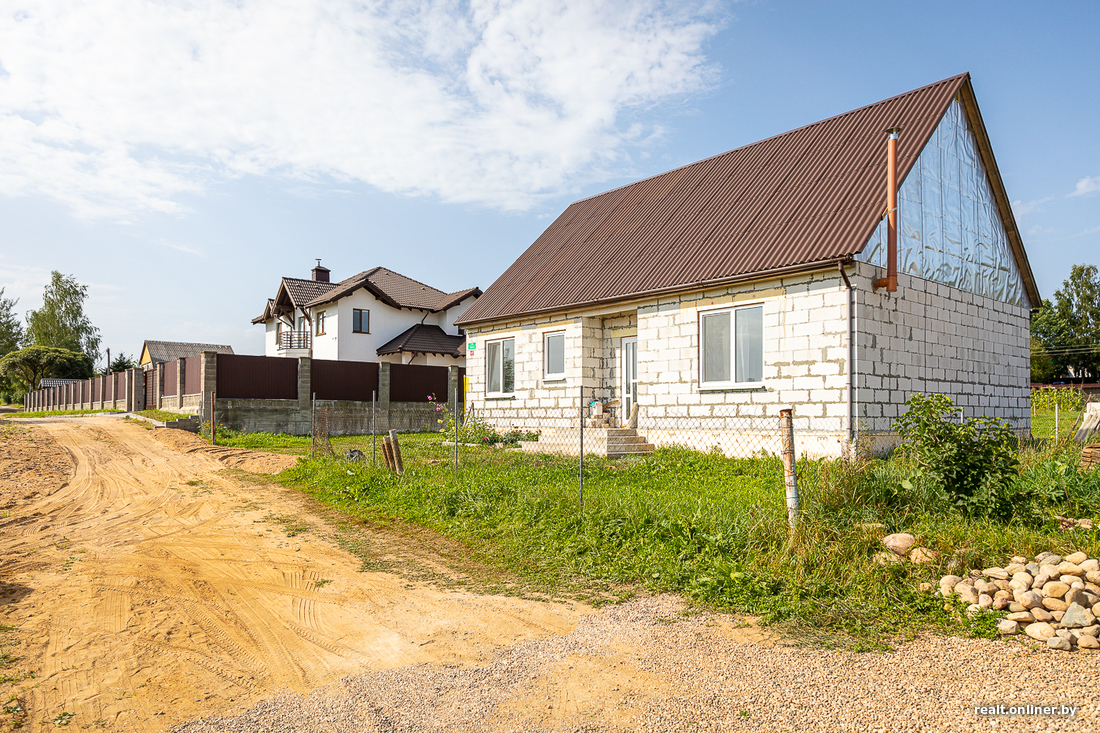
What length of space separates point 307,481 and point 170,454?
6.82 m

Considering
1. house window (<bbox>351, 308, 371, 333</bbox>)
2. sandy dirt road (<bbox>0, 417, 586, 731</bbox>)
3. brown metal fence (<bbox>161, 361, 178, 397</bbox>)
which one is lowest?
sandy dirt road (<bbox>0, 417, 586, 731</bbox>)

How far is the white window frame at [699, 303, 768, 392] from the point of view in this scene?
44.3 feet

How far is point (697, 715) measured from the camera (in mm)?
3986

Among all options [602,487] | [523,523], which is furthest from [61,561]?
[602,487]

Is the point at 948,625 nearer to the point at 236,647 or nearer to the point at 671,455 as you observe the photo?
the point at 236,647

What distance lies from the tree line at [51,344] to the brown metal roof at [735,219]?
49.4 m

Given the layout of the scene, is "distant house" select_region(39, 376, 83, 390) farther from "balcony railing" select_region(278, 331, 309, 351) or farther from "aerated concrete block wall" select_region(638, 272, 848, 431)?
"aerated concrete block wall" select_region(638, 272, 848, 431)

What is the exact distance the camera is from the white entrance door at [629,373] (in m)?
16.8

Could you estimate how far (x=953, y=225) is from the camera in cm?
1474

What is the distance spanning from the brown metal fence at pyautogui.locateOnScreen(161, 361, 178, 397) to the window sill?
21.7 metres

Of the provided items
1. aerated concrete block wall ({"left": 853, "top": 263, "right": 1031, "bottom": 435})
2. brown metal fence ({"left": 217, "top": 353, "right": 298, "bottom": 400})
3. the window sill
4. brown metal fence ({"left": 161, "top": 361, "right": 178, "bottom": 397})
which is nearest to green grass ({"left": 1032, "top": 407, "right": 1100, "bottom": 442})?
aerated concrete block wall ({"left": 853, "top": 263, "right": 1031, "bottom": 435})

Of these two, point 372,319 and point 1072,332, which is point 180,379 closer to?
point 372,319

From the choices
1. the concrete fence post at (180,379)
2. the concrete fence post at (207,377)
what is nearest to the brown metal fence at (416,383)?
the concrete fence post at (207,377)

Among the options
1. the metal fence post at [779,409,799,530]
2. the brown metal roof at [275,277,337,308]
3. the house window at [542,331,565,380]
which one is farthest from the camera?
the brown metal roof at [275,277,337,308]
